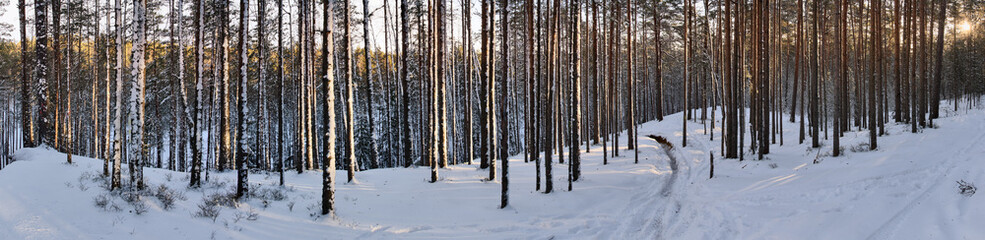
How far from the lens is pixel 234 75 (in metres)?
27.2

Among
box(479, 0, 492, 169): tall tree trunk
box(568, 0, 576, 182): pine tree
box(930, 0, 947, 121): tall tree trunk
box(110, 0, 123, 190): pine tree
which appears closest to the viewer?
box(110, 0, 123, 190): pine tree

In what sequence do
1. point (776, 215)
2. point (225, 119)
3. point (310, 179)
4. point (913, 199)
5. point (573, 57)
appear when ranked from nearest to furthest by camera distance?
point (913, 199)
point (776, 215)
point (225, 119)
point (573, 57)
point (310, 179)

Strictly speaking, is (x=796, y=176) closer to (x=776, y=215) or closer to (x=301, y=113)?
(x=776, y=215)

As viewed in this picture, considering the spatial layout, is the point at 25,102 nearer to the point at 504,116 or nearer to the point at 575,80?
the point at 504,116

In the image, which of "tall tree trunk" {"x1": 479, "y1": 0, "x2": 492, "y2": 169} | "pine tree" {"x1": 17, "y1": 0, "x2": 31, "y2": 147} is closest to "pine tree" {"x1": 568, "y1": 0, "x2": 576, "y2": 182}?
"tall tree trunk" {"x1": 479, "y1": 0, "x2": 492, "y2": 169}

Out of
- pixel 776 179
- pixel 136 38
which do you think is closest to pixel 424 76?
pixel 136 38

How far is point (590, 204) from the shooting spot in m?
11.2

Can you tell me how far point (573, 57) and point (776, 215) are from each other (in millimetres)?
6263

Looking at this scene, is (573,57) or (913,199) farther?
(573,57)

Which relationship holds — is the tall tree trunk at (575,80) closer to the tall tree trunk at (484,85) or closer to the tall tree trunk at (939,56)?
the tall tree trunk at (484,85)

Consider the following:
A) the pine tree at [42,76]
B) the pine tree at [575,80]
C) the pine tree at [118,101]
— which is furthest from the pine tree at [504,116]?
the pine tree at [42,76]

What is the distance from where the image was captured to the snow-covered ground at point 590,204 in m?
7.02

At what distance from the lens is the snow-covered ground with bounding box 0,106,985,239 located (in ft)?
23.0

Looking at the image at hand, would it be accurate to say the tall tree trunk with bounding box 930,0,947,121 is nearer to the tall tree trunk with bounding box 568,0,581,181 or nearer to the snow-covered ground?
the snow-covered ground
